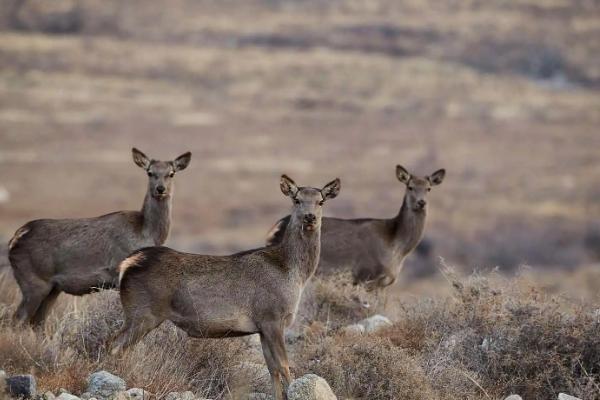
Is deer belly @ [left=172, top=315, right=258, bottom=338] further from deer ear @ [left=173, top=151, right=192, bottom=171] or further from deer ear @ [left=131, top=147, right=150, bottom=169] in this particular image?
deer ear @ [left=131, top=147, right=150, bottom=169]

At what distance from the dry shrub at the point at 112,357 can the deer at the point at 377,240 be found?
3.46 m

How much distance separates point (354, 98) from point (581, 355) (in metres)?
67.1

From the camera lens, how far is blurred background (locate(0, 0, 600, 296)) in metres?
50.3

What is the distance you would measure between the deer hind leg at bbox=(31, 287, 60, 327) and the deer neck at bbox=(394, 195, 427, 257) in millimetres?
4625

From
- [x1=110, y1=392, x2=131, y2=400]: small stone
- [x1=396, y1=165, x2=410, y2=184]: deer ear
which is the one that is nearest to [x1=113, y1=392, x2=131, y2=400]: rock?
[x1=110, y1=392, x2=131, y2=400]: small stone

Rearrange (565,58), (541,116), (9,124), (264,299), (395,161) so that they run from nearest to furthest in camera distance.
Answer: (264,299), (395,161), (9,124), (541,116), (565,58)

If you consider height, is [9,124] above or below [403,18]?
below

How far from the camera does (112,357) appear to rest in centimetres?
1005

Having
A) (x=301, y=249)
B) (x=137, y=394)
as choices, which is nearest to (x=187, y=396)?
(x=137, y=394)

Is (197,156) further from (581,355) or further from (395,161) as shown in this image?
(581,355)

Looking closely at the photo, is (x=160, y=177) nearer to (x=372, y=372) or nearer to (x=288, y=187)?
(x=288, y=187)

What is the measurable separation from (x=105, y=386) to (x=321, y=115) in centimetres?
6578

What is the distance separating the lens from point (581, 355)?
11156 millimetres

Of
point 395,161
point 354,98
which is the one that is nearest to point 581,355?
point 395,161
